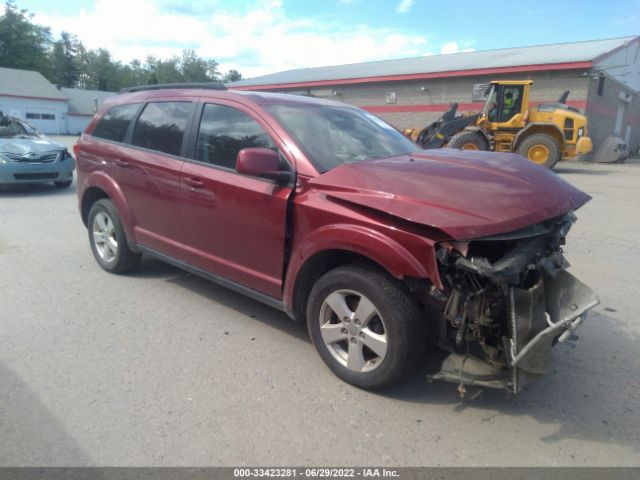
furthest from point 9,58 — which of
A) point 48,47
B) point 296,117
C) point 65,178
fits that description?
point 296,117

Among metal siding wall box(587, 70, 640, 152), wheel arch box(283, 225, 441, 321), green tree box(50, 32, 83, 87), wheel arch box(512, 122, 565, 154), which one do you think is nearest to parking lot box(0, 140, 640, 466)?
wheel arch box(283, 225, 441, 321)

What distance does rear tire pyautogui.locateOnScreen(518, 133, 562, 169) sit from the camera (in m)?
16.0

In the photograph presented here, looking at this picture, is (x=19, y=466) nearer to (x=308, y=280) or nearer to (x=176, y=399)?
(x=176, y=399)

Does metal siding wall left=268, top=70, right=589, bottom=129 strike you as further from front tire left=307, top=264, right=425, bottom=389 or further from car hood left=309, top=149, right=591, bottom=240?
front tire left=307, top=264, right=425, bottom=389

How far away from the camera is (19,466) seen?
95.7 inches

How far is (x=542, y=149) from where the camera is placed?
53.5 ft

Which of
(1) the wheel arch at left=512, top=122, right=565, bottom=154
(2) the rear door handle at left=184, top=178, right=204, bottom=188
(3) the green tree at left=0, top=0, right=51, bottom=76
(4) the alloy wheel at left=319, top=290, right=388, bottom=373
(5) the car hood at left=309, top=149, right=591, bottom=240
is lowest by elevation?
(4) the alloy wheel at left=319, top=290, right=388, bottom=373

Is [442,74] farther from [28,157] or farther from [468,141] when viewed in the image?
[28,157]

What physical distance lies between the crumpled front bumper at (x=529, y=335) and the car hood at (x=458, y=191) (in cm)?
42

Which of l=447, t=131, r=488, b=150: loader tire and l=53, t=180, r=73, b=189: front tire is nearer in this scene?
l=53, t=180, r=73, b=189: front tire

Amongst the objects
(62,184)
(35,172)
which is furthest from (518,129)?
(35,172)

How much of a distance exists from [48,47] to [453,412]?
3677 inches

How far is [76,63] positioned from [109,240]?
332 feet

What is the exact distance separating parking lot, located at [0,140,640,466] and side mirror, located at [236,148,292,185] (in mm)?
1326
